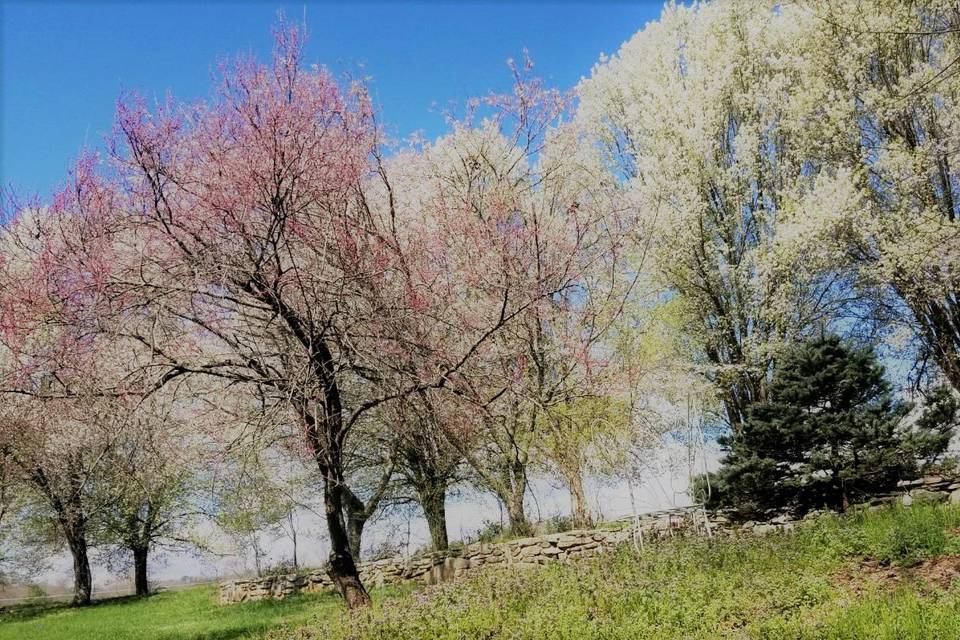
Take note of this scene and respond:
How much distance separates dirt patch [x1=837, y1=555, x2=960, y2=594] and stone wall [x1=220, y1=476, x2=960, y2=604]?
12.0 feet

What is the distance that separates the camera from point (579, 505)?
12.6 metres

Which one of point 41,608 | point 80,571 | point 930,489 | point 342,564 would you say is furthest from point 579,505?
point 41,608

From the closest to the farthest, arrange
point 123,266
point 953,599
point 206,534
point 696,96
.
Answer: point 953,599
point 123,266
point 696,96
point 206,534

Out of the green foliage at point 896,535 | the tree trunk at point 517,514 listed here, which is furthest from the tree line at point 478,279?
the green foliage at point 896,535

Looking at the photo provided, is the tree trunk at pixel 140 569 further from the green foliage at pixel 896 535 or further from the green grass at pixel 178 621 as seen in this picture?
the green foliage at pixel 896 535

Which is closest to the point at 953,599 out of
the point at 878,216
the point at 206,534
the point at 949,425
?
the point at 949,425

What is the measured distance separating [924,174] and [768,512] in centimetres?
770

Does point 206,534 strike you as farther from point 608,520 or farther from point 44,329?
point 44,329

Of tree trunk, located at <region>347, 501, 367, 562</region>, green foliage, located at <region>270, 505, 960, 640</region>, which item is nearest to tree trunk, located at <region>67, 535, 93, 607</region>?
tree trunk, located at <region>347, 501, 367, 562</region>

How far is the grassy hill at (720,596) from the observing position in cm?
520

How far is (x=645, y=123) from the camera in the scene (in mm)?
16594

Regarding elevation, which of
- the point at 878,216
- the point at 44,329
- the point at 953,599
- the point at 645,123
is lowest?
the point at 953,599

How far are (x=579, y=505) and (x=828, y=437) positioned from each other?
4.63 meters

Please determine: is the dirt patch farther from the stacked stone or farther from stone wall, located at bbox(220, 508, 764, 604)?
the stacked stone
